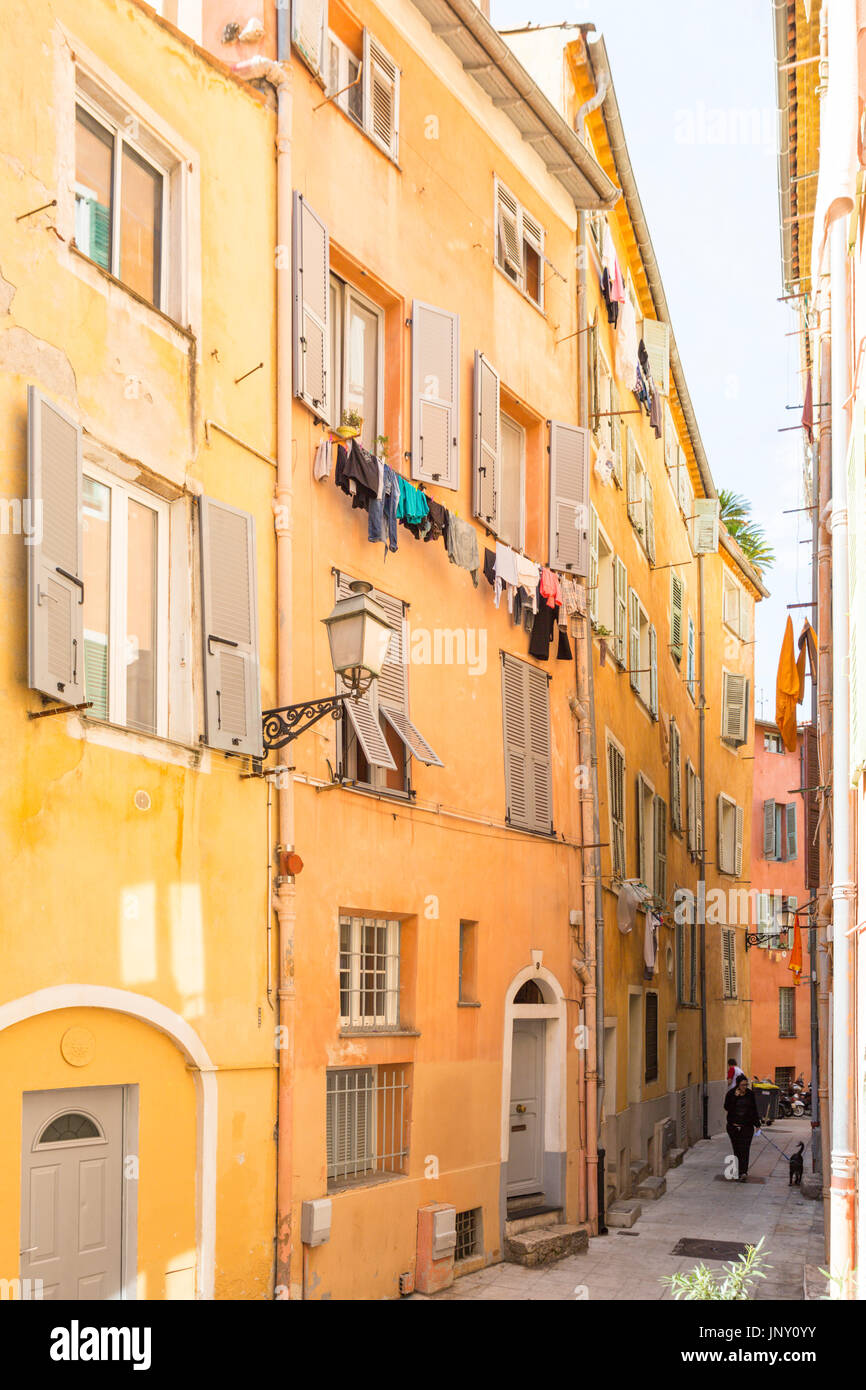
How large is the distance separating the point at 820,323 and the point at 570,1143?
1086 cm

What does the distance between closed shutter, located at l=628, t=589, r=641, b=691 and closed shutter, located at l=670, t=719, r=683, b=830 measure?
4.42 meters

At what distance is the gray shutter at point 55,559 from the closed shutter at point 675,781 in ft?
60.4

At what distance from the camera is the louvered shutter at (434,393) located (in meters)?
13.1

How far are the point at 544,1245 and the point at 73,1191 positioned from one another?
6712mm

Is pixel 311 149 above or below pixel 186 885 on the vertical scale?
above

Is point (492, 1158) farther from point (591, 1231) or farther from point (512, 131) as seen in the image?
point (512, 131)

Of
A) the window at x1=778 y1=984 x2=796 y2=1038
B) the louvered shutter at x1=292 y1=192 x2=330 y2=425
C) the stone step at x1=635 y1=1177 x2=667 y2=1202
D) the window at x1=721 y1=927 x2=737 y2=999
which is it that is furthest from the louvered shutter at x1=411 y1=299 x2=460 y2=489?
the window at x1=778 y1=984 x2=796 y2=1038

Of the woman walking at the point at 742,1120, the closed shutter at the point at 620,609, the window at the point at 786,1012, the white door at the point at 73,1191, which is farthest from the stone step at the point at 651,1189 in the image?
→ the window at the point at 786,1012

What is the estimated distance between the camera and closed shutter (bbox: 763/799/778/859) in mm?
38406

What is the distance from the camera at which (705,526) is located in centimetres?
3111

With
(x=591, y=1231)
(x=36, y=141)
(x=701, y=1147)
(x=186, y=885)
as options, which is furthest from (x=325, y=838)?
(x=701, y=1147)

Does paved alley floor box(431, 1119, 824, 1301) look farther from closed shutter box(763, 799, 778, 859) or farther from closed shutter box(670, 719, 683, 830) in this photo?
closed shutter box(763, 799, 778, 859)

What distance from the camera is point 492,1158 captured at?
13.4m

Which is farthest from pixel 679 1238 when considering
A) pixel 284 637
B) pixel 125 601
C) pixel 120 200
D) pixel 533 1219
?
pixel 120 200
